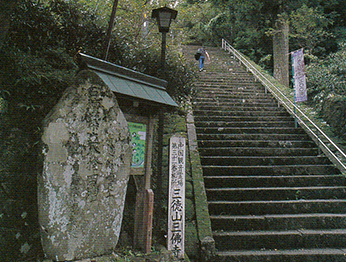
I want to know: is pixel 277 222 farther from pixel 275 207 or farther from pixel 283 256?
pixel 283 256

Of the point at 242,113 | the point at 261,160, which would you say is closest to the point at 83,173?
the point at 261,160

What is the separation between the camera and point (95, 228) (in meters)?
2.87

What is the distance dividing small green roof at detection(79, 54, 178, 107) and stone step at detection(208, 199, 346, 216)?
2.31 meters

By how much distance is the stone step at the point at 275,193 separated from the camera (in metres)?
5.29

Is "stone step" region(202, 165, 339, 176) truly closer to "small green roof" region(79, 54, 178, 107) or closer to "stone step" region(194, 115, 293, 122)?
"stone step" region(194, 115, 293, 122)

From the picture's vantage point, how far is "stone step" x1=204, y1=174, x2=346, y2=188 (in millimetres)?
5586

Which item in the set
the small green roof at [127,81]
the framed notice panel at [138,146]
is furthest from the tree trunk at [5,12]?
the framed notice panel at [138,146]

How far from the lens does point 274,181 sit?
18.6ft

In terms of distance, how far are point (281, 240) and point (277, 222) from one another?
0.35m

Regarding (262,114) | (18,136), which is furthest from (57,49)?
(262,114)

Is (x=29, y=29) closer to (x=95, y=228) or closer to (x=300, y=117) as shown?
(x=95, y=228)

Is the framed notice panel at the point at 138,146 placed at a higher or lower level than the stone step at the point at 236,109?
lower

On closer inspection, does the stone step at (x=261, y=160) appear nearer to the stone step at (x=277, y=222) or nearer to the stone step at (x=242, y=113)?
the stone step at (x=277, y=222)

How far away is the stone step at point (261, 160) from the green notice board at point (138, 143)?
2.61m
